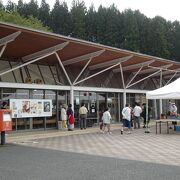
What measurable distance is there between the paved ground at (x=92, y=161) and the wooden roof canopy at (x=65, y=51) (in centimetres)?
604

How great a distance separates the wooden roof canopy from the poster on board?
9.62ft

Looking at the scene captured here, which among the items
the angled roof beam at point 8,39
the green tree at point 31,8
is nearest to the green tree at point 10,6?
the green tree at point 31,8

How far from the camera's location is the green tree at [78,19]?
64.3m

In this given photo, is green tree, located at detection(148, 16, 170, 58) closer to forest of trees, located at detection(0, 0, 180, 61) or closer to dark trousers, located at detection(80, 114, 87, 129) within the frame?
forest of trees, located at detection(0, 0, 180, 61)

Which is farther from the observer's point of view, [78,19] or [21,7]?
[21,7]

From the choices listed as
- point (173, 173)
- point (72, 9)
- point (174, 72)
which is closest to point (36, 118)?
point (173, 173)

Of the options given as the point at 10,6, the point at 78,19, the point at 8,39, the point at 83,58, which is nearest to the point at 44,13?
the point at 10,6

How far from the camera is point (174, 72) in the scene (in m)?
36.0

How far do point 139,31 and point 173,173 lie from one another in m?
55.4

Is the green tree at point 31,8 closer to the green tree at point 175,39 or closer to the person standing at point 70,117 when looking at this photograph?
the green tree at point 175,39

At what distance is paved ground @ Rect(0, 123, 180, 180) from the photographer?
8328 mm

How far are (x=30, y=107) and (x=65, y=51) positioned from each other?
4.03 m

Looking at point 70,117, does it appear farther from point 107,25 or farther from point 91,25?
point 91,25

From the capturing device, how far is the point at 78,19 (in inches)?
2584
